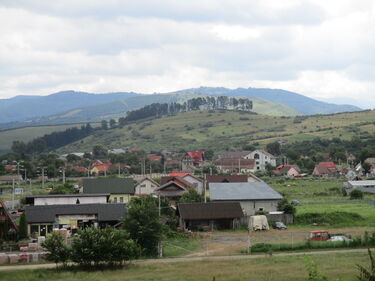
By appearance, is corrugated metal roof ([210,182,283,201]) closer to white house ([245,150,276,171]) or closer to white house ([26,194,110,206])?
white house ([26,194,110,206])

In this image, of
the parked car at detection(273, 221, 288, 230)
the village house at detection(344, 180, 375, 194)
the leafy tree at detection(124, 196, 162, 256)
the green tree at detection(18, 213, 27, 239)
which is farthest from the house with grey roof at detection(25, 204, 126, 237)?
the village house at detection(344, 180, 375, 194)

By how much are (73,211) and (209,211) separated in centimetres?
1150

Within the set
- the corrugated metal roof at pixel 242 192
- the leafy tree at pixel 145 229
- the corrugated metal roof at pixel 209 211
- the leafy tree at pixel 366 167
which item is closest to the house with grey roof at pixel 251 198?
the corrugated metal roof at pixel 242 192

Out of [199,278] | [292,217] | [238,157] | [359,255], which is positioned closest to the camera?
[199,278]

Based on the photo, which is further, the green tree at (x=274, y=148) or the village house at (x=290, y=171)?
the green tree at (x=274, y=148)

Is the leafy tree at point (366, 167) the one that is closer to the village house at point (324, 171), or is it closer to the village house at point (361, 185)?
the village house at point (324, 171)

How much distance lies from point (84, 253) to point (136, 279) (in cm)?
459

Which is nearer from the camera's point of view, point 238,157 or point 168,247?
point 168,247

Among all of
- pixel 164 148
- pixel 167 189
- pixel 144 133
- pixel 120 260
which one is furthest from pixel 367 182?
pixel 144 133

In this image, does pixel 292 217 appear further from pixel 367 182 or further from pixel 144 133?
pixel 144 133

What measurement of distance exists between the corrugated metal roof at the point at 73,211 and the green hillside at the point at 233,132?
358 feet

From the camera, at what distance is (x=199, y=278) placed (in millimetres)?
26797

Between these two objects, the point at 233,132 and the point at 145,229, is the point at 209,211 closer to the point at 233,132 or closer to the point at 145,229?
the point at 145,229

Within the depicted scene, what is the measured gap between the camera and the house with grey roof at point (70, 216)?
145 ft
